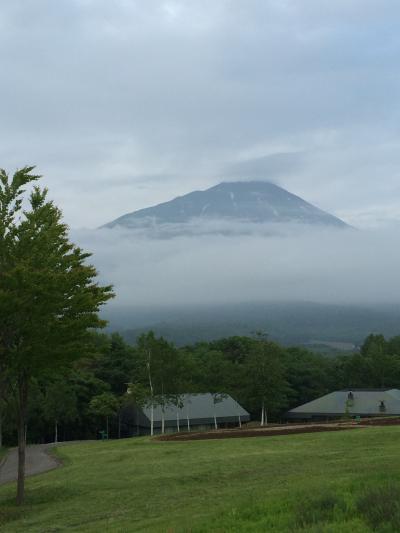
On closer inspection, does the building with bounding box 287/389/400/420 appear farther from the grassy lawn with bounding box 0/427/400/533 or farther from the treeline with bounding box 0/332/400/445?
the grassy lawn with bounding box 0/427/400/533

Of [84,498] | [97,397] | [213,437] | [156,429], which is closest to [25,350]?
[84,498]

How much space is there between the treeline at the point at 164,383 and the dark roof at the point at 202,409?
1590mm

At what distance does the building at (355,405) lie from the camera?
67.1 m

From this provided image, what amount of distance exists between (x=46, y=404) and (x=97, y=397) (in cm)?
651

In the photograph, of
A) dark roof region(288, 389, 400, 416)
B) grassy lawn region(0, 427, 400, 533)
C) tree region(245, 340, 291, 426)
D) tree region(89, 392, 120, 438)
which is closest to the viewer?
grassy lawn region(0, 427, 400, 533)

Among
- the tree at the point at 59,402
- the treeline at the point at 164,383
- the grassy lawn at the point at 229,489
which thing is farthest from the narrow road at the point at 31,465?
the tree at the point at 59,402

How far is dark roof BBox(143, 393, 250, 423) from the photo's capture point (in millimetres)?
69375

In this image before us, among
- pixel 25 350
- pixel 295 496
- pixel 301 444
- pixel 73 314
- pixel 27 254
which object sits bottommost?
pixel 301 444

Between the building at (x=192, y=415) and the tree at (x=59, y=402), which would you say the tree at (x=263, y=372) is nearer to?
the building at (x=192, y=415)

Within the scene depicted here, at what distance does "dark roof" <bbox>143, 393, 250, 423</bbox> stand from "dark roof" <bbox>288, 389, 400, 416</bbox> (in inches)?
334

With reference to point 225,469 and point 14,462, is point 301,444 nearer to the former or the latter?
point 225,469

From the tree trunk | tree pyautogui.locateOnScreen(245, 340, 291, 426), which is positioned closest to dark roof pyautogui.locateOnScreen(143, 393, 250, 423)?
tree pyautogui.locateOnScreen(245, 340, 291, 426)

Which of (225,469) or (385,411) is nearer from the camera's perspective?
(225,469)

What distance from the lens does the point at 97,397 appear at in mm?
65250
